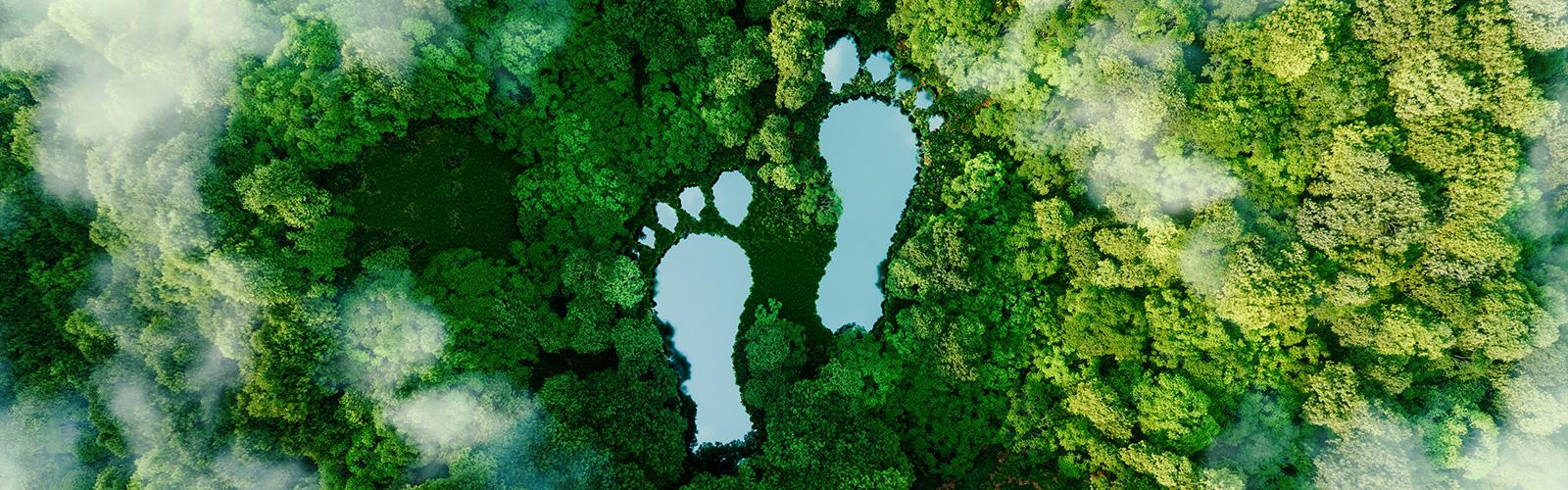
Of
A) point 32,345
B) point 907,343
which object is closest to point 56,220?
point 32,345

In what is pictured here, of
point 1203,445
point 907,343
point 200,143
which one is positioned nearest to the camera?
point 200,143

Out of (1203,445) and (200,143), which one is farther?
(1203,445)

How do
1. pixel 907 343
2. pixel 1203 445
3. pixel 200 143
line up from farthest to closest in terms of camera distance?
pixel 907 343 < pixel 1203 445 < pixel 200 143

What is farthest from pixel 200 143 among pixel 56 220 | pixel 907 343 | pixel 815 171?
pixel 907 343

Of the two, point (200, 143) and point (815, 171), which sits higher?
point (815, 171)

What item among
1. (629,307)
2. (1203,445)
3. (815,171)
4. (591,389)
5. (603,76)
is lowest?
(1203,445)

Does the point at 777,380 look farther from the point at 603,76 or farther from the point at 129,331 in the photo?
the point at 129,331
